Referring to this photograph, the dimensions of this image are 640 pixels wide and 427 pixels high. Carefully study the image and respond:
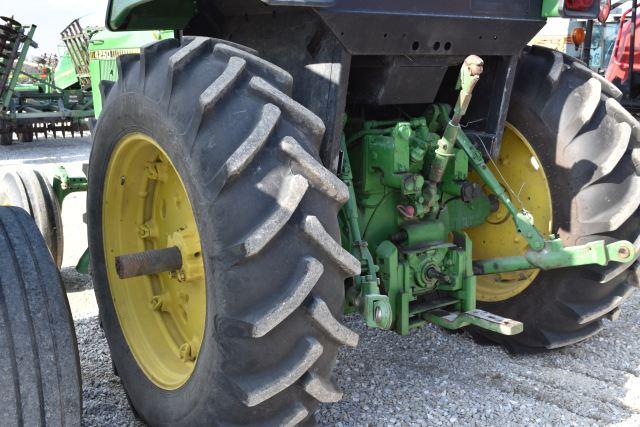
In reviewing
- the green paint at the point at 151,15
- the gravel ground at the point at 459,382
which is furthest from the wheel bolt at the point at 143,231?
the green paint at the point at 151,15

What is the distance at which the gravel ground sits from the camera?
2.80 metres

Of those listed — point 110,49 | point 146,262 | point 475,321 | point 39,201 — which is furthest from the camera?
point 110,49

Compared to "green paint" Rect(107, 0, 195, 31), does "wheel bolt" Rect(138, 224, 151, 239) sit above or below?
below

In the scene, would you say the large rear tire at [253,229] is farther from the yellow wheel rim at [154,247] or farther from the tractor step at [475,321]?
the tractor step at [475,321]

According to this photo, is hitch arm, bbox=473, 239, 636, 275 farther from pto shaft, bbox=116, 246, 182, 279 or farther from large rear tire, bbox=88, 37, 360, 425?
pto shaft, bbox=116, 246, 182, 279

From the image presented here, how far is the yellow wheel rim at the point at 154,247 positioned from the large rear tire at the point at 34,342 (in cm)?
44

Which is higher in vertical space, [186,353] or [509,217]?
[509,217]

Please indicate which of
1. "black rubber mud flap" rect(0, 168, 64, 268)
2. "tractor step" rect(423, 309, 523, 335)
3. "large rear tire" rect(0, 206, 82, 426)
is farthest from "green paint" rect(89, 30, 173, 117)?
"tractor step" rect(423, 309, 523, 335)

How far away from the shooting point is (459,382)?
3107 millimetres

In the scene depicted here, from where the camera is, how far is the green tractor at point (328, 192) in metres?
1.94

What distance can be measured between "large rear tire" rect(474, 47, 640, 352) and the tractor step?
417mm

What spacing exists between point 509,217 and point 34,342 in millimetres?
2171

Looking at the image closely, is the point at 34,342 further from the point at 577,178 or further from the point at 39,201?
the point at 39,201

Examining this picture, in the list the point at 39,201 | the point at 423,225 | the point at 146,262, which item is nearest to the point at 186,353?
the point at 146,262
